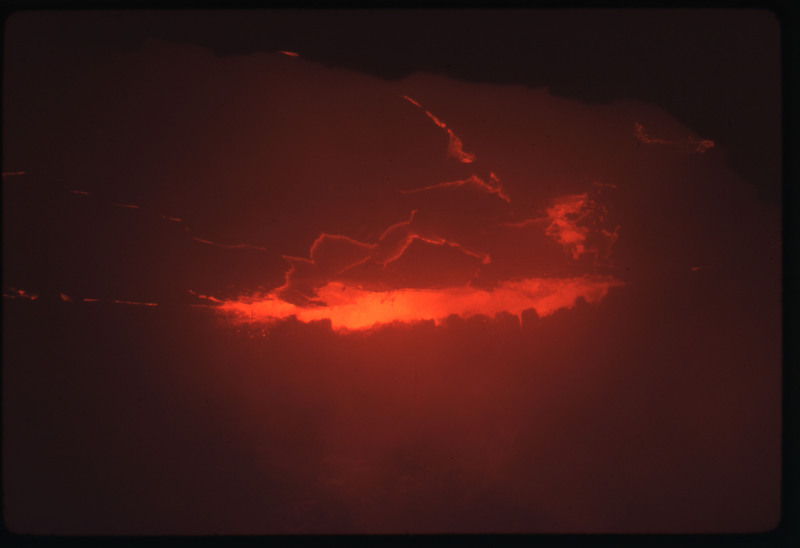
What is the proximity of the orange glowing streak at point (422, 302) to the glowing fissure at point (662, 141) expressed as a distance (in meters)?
0.56

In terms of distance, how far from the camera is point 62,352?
176 centimetres

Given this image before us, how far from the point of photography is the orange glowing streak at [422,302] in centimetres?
175

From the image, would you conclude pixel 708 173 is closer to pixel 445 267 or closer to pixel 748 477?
pixel 445 267

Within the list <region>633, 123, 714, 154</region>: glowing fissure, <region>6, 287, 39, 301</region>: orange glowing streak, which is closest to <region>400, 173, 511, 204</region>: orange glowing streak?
<region>633, 123, 714, 154</region>: glowing fissure

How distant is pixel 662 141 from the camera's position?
1.73m

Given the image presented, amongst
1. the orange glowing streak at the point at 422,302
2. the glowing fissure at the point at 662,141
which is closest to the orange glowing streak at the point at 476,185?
the orange glowing streak at the point at 422,302

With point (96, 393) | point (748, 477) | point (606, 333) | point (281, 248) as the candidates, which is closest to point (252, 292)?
point (281, 248)

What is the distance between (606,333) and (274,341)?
4.35 ft

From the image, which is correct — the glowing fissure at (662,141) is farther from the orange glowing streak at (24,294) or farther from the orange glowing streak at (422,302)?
the orange glowing streak at (24,294)

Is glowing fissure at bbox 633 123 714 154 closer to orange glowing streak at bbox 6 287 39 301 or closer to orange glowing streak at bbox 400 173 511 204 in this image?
orange glowing streak at bbox 400 173 511 204

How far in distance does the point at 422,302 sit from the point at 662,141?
3.72 ft

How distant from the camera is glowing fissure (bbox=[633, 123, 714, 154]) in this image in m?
1.73

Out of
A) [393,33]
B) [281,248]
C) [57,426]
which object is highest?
[393,33]

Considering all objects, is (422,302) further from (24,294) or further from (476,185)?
(24,294)
